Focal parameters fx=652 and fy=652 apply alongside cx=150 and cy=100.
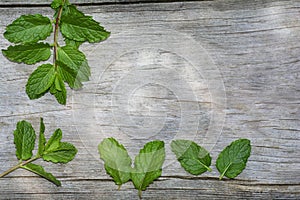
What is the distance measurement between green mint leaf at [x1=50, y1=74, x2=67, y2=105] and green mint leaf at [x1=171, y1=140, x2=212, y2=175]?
0.26 metres

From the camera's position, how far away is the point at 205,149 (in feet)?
4.60

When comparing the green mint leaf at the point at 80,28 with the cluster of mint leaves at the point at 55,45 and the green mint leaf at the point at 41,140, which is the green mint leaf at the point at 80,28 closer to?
Result: the cluster of mint leaves at the point at 55,45

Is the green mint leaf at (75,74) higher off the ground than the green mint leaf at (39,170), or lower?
higher

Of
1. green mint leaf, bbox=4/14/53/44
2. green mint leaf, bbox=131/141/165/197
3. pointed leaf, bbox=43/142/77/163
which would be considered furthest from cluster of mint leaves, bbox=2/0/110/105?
green mint leaf, bbox=131/141/165/197

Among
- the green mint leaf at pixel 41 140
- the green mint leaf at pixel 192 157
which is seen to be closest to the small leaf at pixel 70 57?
the green mint leaf at pixel 41 140

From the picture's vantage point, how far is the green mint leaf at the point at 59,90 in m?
Answer: 1.37

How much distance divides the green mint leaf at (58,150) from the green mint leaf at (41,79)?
0.10 metres

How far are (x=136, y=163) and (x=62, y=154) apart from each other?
0.16 m

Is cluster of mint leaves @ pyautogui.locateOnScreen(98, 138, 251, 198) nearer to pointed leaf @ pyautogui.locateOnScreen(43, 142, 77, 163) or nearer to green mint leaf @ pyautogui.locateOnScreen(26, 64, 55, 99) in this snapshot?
pointed leaf @ pyautogui.locateOnScreen(43, 142, 77, 163)

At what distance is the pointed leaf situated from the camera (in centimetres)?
137

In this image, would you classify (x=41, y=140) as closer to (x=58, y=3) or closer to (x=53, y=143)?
(x=53, y=143)

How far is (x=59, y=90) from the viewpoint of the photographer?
1.37 metres

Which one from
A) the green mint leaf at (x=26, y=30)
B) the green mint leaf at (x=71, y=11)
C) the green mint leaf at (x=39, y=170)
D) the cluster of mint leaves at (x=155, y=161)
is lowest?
the green mint leaf at (x=39, y=170)

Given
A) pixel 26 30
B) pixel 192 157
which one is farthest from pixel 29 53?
pixel 192 157
